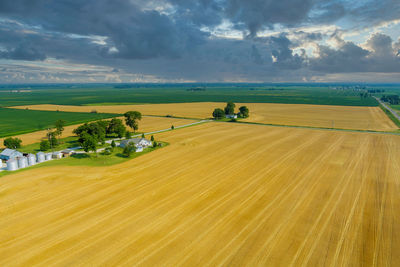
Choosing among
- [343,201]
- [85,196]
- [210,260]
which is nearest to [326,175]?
[343,201]

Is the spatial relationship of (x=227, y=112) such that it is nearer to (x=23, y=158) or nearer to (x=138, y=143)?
(x=138, y=143)

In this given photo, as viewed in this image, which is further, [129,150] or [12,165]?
[129,150]

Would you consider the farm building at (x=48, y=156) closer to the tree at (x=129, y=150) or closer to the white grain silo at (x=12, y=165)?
the white grain silo at (x=12, y=165)

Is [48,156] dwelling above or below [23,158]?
below

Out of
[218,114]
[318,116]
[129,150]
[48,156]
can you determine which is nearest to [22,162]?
[48,156]

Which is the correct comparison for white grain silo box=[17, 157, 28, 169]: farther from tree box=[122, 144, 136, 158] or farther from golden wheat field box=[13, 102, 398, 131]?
golden wheat field box=[13, 102, 398, 131]


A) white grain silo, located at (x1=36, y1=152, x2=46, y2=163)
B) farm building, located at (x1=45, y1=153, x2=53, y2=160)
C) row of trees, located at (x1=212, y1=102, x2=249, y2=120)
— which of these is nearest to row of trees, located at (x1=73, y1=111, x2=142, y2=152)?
farm building, located at (x1=45, y1=153, x2=53, y2=160)

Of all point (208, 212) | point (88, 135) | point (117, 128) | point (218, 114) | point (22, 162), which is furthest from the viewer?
point (218, 114)

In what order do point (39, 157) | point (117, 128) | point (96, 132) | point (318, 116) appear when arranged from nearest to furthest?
point (39, 157) < point (96, 132) < point (117, 128) < point (318, 116)

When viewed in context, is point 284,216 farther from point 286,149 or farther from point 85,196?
point 286,149
